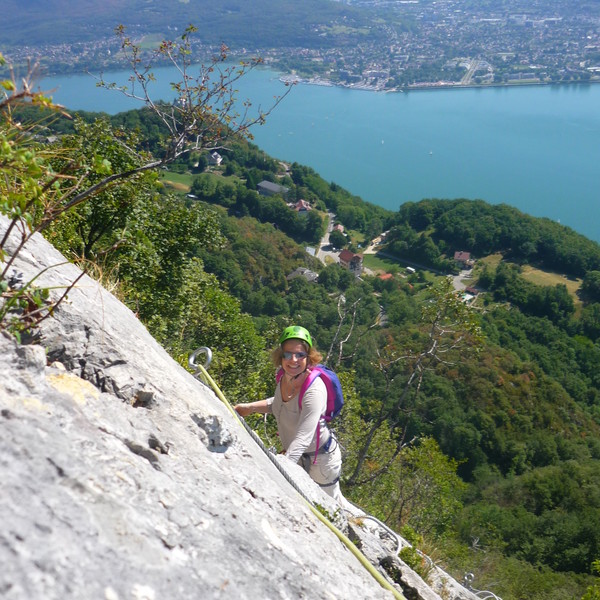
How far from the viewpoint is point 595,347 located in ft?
162

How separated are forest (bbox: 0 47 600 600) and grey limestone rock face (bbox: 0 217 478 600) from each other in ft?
1.21

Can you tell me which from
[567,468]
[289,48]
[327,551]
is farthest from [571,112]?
[327,551]

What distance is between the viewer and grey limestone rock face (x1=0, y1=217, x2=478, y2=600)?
1.62 m

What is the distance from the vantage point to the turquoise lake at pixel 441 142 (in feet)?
268

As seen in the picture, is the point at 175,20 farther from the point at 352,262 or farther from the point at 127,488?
the point at 127,488

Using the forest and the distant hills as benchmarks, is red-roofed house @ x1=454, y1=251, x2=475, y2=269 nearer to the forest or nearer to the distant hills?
the forest

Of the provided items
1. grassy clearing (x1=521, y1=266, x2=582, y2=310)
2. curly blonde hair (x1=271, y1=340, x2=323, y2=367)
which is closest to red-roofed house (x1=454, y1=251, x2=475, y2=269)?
grassy clearing (x1=521, y1=266, x2=582, y2=310)

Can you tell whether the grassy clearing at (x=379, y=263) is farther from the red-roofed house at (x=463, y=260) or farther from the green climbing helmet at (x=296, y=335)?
the green climbing helmet at (x=296, y=335)

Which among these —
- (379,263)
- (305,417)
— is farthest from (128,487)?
(379,263)

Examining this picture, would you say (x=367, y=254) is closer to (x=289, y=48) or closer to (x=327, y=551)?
(x=327, y=551)

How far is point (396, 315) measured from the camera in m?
48.9

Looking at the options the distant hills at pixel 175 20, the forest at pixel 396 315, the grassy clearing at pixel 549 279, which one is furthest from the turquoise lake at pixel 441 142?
the distant hills at pixel 175 20

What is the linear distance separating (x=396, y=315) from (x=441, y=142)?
54.8 meters

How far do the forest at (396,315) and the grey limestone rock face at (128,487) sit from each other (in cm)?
37
